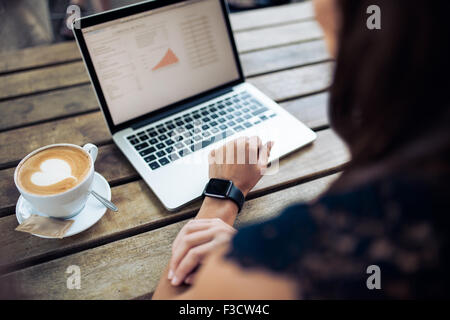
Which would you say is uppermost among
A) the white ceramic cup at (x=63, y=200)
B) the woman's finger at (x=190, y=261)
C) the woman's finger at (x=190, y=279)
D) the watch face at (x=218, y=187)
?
the white ceramic cup at (x=63, y=200)

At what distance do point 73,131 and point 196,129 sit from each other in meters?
0.32

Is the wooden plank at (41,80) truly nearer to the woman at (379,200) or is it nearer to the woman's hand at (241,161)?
the woman's hand at (241,161)

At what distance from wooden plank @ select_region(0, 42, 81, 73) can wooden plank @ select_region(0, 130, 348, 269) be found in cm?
62

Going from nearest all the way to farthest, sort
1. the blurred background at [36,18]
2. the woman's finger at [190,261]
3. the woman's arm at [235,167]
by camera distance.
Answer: the woman's finger at [190,261], the woman's arm at [235,167], the blurred background at [36,18]

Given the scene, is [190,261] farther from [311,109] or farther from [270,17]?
[270,17]

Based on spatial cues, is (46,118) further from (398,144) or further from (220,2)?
(398,144)

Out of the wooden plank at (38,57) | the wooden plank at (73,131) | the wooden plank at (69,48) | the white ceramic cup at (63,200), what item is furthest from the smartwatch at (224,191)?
the wooden plank at (38,57)

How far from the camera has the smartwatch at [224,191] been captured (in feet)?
2.28

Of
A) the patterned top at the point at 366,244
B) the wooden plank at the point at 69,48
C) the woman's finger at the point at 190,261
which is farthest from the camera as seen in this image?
the wooden plank at the point at 69,48

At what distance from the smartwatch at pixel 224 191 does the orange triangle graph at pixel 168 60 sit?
0.35 metres

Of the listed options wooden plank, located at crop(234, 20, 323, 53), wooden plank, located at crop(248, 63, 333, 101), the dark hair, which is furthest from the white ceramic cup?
wooden plank, located at crop(234, 20, 323, 53)

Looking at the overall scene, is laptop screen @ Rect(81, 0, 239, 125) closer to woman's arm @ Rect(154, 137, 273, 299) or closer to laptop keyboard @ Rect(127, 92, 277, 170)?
laptop keyboard @ Rect(127, 92, 277, 170)

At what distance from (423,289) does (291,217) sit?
0.48ft
